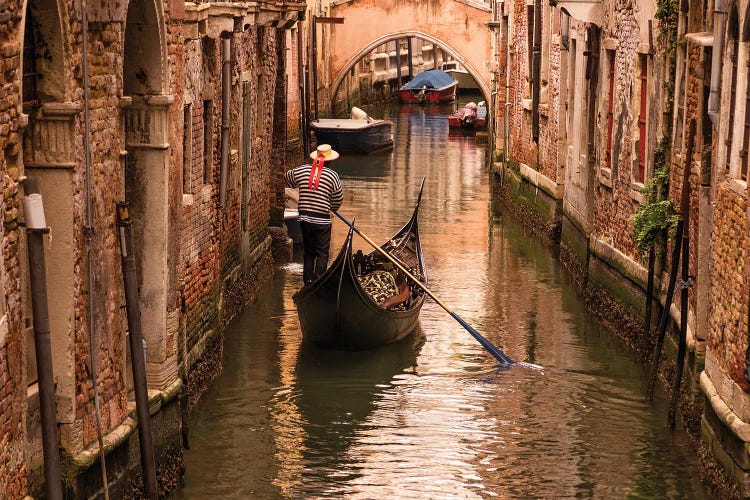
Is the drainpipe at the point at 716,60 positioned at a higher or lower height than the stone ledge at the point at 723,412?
higher

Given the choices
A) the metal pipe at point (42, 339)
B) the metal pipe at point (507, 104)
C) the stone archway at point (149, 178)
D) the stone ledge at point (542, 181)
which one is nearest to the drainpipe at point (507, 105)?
the metal pipe at point (507, 104)

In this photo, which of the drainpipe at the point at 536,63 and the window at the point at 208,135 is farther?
the drainpipe at the point at 536,63

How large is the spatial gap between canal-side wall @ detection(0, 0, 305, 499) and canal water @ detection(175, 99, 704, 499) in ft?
1.65

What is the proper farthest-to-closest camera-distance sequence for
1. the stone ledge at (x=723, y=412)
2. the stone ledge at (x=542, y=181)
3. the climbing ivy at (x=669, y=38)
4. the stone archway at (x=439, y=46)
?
1. the stone archway at (x=439, y=46)
2. the stone ledge at (x=542, y=181)
3. the climbing ivy at (x=669, y=38)
4. the stone ledge at (x=723, y=412)

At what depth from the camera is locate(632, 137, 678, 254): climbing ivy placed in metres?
9.91

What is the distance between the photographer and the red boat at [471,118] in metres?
31.2

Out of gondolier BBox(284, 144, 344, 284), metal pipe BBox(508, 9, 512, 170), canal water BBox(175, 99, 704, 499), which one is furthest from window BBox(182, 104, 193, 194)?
metal pipe BBox(508, 9, 512, 170)

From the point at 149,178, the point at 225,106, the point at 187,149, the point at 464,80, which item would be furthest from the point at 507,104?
the point at 464,80

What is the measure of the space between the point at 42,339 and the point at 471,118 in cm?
2617

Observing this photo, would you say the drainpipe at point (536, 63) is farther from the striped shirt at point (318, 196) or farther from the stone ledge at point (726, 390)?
the stone ledge at point (726, 390)

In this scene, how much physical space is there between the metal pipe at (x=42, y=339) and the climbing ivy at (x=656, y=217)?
5091mm

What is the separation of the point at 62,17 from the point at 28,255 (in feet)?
3.28

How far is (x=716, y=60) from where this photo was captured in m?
8.12

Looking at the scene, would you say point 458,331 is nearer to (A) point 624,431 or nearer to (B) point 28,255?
(A) point 624,431
